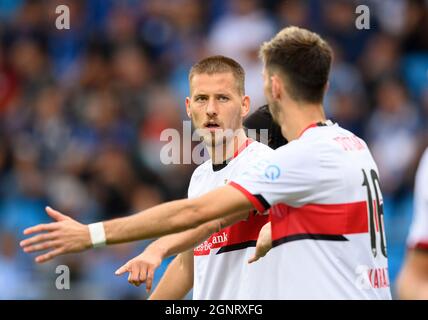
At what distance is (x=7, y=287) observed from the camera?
413 inches

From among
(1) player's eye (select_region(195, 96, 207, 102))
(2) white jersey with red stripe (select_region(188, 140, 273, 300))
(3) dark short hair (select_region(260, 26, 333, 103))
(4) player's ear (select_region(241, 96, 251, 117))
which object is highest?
(3) dark short hair (select_region(260, 26, 333, 103))

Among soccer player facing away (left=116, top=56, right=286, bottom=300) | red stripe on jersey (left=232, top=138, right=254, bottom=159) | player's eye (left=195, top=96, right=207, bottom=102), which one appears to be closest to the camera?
soccer player facing away (left=116, top=56, right=286, bottom=300)

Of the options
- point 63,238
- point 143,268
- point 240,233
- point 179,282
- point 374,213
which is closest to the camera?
point 63,238

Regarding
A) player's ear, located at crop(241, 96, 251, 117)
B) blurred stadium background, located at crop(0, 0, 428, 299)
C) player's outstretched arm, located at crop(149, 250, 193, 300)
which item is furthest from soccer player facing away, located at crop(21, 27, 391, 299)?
blurred stadium background, located at crop(0, 0, 428, 299)

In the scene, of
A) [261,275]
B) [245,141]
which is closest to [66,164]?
[245,141]

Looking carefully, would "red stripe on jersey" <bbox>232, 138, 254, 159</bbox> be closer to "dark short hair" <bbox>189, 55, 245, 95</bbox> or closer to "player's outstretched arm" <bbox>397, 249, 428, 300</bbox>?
"dark short hair" <bbox>189, 55, 245, 95</bbox>

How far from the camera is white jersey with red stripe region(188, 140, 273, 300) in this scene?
5438 mm

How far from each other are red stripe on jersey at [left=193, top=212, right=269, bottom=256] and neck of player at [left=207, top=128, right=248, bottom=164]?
0.47 meters

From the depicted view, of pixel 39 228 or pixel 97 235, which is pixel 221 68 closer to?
pixel 97 235

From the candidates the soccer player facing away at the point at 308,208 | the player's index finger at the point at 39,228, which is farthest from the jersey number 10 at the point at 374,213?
the player's index finger at the point at 39,228

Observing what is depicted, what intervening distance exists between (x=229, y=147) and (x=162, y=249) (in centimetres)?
91

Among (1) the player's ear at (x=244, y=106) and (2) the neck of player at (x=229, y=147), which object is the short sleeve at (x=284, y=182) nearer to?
(2) the neck of player at (x=229, y=147)

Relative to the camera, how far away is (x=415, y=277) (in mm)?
3949

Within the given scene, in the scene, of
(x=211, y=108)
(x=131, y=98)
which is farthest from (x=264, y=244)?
(x=131, y=98)
